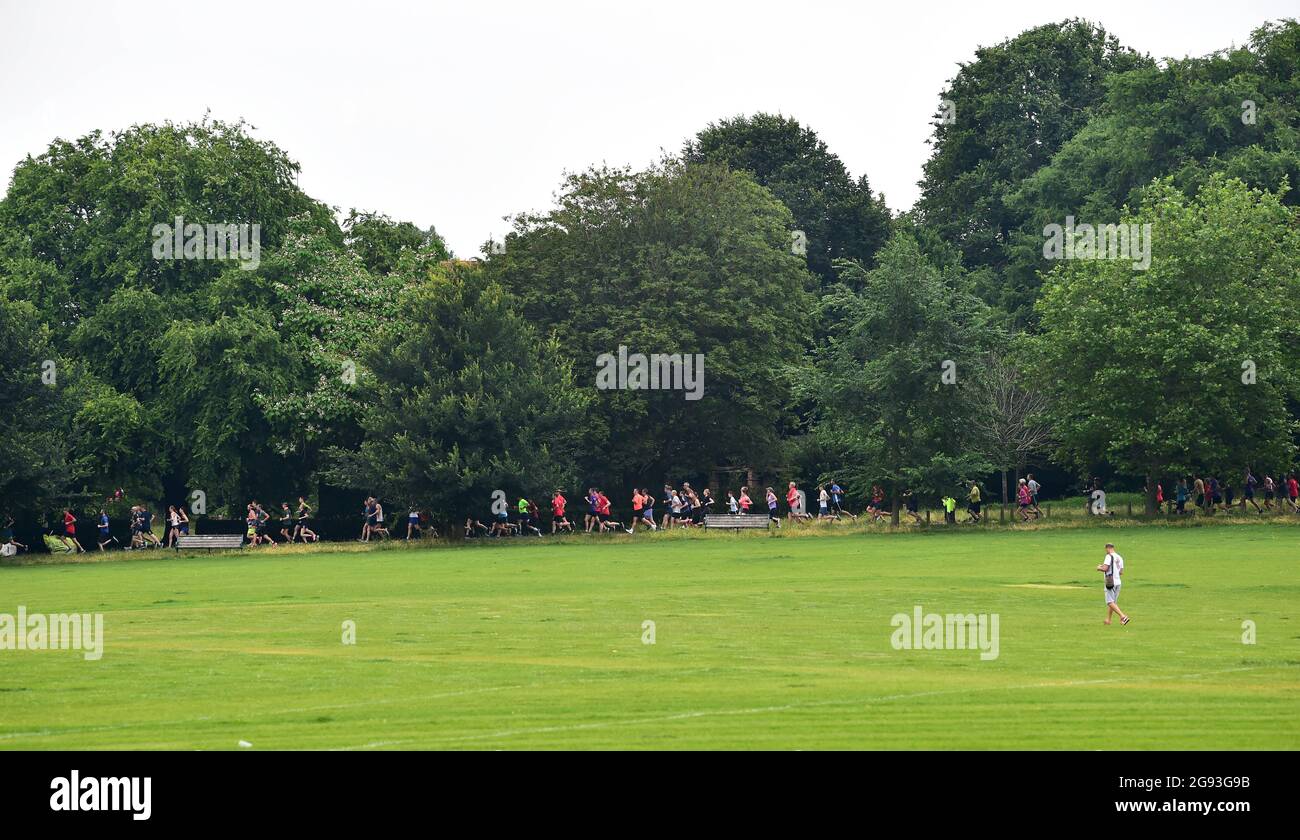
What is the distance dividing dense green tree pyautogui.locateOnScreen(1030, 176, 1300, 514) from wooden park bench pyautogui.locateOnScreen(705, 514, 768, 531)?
13.7m

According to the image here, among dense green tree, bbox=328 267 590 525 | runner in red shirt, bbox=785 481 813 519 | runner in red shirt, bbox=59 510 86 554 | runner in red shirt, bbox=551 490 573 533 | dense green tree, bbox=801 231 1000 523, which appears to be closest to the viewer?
dense green tree, bbox=328 267 590 525

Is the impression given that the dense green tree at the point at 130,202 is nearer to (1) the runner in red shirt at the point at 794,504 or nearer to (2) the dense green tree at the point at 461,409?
(2) the dense green tree at the point at 461,409

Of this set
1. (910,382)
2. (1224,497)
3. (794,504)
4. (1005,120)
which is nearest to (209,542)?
(794,504)

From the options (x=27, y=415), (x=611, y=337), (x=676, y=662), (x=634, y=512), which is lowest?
(x=676, y=662)

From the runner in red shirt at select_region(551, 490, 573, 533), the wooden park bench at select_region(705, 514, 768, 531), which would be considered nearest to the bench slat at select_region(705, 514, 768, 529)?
the wooden park bench at select_region(705, 514, 768, 531)

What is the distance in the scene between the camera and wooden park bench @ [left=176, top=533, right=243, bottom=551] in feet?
236

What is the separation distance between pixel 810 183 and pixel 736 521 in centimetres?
3184

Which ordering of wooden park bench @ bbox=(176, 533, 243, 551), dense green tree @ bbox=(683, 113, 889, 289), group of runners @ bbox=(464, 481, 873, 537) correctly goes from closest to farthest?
wooden park bench @ bbox=(176, 533, 243, 551)
group of runners @ bbox=(464, 481, 873, 537)
dense green tree @ bbox=(683, 113, 889, 289)

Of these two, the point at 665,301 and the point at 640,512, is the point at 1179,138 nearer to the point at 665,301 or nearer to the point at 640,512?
the point at 665,301

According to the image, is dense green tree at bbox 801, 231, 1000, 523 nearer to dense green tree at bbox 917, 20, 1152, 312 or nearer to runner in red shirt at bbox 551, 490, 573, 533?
runner in red shirt at bbox 551, 490, 573, 533

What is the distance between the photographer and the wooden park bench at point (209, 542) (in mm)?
71938

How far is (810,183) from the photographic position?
9981 centimetres
